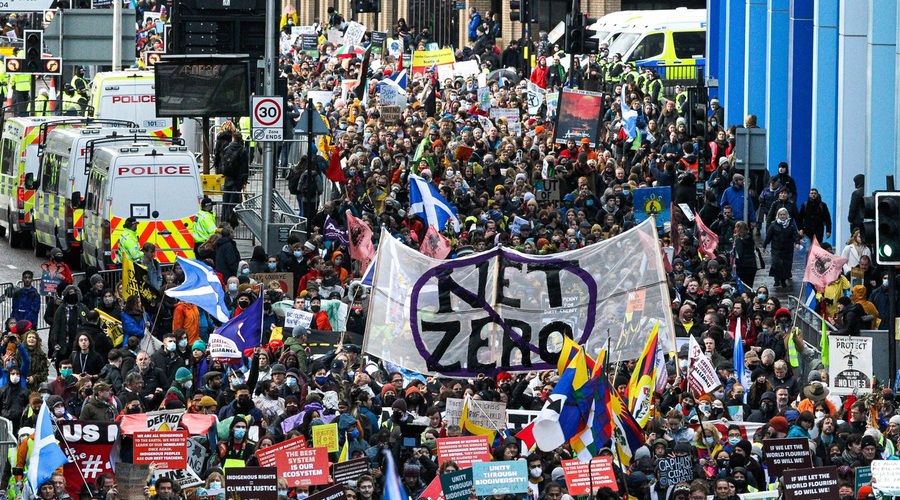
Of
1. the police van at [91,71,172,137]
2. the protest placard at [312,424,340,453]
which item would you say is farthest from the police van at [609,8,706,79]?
the protest placard at [312,424,340,453]

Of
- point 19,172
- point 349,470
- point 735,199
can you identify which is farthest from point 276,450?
point 19,172

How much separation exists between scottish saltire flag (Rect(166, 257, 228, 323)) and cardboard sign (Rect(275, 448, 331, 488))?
7.06m

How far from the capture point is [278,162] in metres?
41.0

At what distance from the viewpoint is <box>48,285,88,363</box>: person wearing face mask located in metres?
24.9

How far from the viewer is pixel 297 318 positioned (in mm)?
24188

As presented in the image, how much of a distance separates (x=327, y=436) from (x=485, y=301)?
2271 mm

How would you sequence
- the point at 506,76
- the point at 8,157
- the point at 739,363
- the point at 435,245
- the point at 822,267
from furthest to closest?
the point at 506,76 → the point at 8,157 → the point at 435,245 → the point at 822,267 → the point at 739,363

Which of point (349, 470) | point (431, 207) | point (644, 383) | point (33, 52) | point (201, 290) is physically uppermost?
point (33, 52)

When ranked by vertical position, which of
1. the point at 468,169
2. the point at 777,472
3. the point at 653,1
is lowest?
the point at 777,472

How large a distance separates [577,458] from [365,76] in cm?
2931

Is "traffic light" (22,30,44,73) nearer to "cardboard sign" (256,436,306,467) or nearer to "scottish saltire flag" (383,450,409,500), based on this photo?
"cardboard sign" (256,436,306,467)

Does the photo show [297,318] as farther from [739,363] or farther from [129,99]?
[129,99]

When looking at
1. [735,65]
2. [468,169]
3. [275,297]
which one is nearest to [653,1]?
[735,65]

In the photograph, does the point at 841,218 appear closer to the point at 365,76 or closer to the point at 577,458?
the point at 577,458
